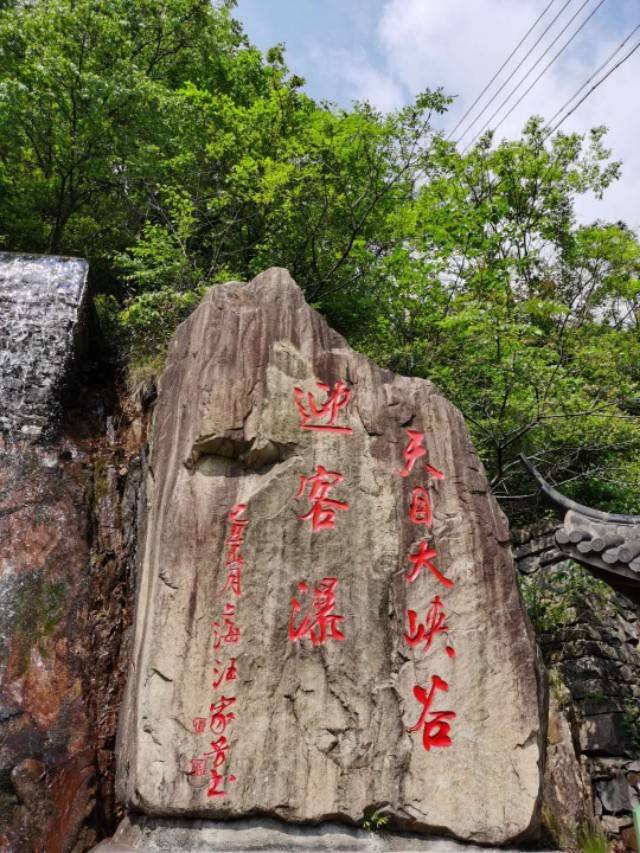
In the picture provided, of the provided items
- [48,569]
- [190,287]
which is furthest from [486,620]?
[190,287]

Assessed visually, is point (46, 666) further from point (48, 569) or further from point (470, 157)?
point (470, 157)

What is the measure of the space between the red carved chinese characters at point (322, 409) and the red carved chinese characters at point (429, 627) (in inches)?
57.1

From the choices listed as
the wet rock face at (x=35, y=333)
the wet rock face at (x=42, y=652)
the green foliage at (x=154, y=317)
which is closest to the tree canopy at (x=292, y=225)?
the green foliage at (x=154, y=317)

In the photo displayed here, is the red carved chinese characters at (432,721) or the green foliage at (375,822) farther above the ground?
the red carved chinese characters at (432,721)

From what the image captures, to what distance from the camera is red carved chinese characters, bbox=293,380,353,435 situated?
5359 millimetres

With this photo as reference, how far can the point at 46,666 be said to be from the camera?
5258mm

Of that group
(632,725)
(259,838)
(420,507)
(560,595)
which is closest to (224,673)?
(259,838)

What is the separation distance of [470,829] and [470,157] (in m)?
12.3

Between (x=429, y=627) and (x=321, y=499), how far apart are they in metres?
1.19

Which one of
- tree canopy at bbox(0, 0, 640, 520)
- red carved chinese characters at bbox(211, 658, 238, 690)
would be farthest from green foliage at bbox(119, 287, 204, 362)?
red carved chinese characters at bbox(211, 658, 238, 690)

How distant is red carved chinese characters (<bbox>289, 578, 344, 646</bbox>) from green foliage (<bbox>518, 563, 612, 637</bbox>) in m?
6.04

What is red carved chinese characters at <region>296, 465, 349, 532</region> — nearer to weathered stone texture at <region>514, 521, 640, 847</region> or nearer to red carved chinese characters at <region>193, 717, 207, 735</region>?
red carved chinese characters at <region>193, 717, 207, 735</region>

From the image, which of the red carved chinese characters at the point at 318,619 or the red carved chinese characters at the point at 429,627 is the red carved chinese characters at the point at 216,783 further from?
the red carved chinese characters at the point at 429,627

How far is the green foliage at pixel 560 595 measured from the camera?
33.4ft
